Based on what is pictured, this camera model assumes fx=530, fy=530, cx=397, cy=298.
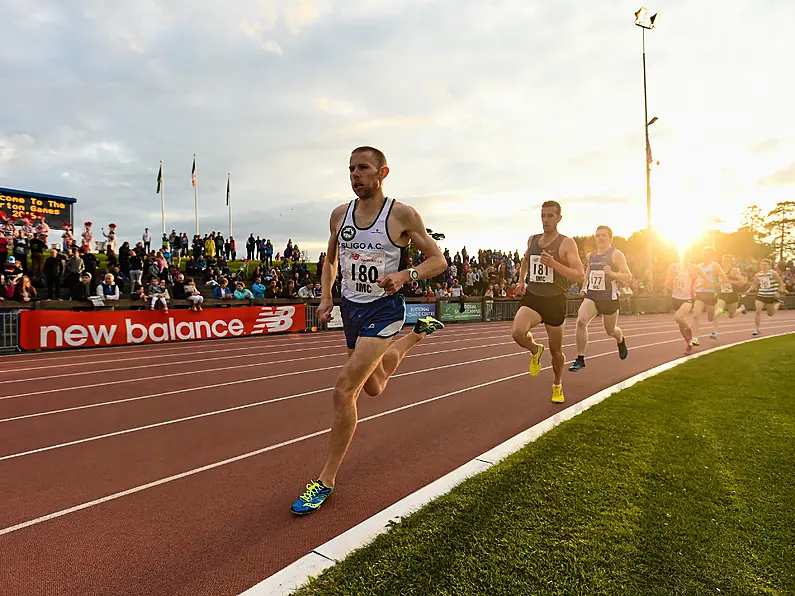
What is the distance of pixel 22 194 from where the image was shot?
85.3 ft

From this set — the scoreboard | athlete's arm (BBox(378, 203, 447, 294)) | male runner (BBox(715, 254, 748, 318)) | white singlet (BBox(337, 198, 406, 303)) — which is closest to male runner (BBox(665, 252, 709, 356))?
male runner (BBox(715, 254, 748, 318))

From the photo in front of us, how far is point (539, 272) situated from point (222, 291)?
14357mm

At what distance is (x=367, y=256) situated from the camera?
3.66 m

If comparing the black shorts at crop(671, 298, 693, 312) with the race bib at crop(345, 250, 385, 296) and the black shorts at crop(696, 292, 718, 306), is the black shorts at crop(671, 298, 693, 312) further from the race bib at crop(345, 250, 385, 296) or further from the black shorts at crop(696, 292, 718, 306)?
the race bib at crop(345, 250, 385, 296)

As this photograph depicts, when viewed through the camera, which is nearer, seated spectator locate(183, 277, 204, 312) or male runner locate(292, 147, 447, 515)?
male runner locate(292, 147, 447, 515)

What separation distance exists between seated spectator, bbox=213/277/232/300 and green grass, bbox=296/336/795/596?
609 inches

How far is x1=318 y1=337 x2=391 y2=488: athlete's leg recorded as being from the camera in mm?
3523

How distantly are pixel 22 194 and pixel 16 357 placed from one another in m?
17.9

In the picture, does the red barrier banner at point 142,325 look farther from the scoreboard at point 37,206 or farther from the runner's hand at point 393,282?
the scoreboard at point 37,206

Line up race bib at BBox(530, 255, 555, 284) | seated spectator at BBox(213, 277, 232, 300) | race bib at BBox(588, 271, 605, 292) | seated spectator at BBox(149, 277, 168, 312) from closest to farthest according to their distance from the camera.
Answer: race bib at BBox(530, 255, 555, 284) → race bib at BBox(588, 271, 605, 292) → seated spectator at BBox(149, 277, 168, 312) → seated spectator at BBox(213, 277, 232, 300)

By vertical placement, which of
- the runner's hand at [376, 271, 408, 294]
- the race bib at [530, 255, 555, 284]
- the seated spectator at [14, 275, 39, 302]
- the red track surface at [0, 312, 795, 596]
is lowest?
the red track surface at [0, 312, 795, 596]

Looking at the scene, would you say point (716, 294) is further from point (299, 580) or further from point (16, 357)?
point (16, 357)

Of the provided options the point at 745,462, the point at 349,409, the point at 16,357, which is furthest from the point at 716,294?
the point at 16,357

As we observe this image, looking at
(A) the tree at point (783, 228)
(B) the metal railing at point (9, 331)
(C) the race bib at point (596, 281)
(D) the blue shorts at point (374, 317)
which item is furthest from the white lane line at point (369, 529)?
(A) the tree at point (783, 228)
